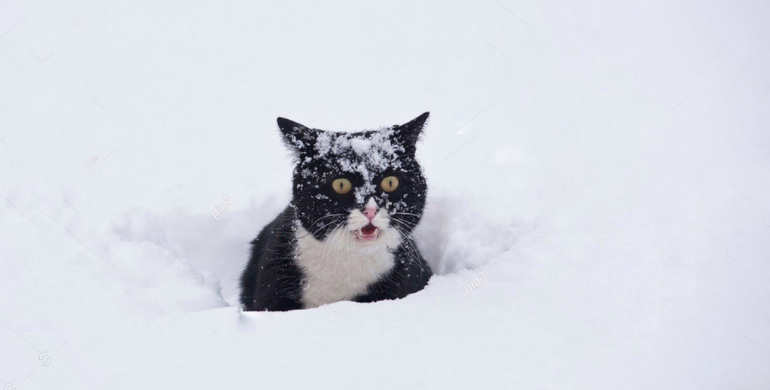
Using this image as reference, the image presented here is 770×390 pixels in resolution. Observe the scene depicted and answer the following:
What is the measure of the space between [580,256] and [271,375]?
5.34ft

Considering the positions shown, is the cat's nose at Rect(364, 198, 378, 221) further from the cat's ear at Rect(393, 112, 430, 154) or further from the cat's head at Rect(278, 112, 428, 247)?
the cat's ear at Rect(393, 112, 430, 154)

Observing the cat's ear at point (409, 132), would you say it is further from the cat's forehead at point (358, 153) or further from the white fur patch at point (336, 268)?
the white fur patch at point (336, 268)

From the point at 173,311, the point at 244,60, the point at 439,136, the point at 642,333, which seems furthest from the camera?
the point at 244,60

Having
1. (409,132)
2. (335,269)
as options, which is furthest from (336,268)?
(409,132)

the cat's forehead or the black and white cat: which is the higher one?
the cat's forehead

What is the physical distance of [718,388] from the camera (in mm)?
1894

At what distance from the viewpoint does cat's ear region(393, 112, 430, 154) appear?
2.90 m

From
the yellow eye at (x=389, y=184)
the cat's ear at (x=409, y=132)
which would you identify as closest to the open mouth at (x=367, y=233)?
the yellow eye at (x=389, y=184)

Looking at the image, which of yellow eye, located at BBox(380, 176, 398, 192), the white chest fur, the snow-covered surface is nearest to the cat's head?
yellow eye, located at BBox(380, 176, 398, 192)

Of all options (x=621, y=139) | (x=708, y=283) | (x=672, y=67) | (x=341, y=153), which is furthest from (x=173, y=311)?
(x=672, y=67)

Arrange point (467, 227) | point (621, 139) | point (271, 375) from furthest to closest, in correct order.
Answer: point (621, 139), point (467, 227), point (271, 375)

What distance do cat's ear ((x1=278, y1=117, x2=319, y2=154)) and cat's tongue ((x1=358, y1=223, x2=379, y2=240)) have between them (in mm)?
534

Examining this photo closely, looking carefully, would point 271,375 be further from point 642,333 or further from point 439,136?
point 439,136

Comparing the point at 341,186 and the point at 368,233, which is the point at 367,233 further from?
the point at 341,186
